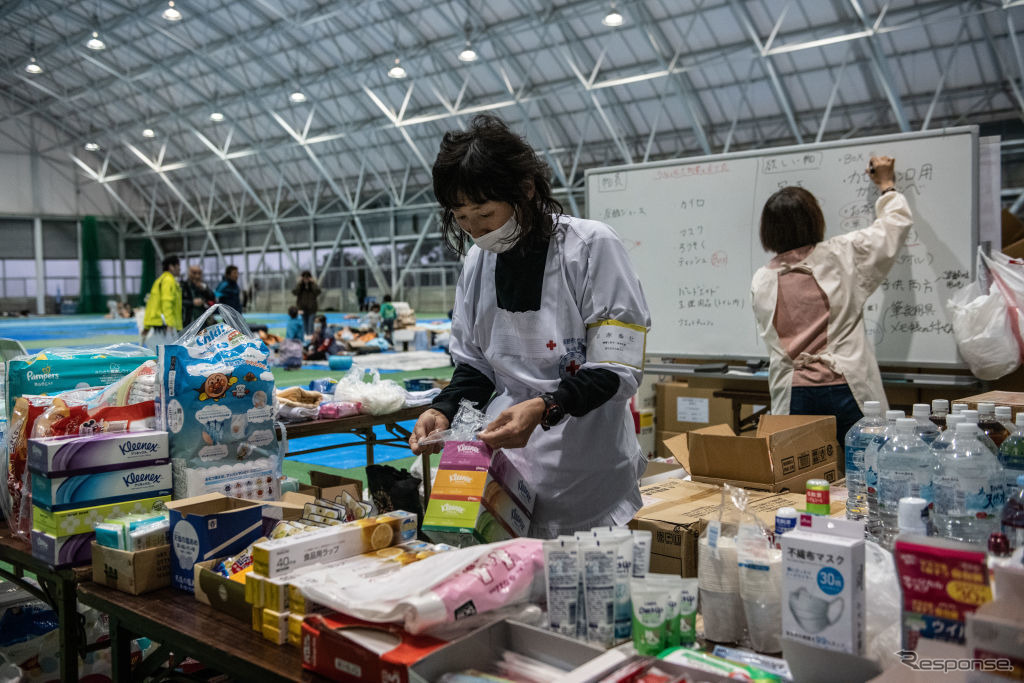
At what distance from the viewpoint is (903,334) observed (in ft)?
13.8

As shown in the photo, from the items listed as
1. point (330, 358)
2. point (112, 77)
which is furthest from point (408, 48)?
point (112, 77)

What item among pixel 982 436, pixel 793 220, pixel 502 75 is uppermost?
pixel 502 75

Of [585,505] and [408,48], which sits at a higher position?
[408,48]

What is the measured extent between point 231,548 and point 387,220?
26279 mm

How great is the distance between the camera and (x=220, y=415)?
7.65 ft

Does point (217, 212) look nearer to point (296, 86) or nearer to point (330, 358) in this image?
point (296, 86)

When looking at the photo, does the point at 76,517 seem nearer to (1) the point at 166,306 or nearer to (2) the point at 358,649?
→ (2) the point at 358,649

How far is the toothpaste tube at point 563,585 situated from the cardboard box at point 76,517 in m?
1.32

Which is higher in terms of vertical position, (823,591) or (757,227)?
(757,227)

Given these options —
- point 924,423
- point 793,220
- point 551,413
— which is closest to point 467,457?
point 551,413

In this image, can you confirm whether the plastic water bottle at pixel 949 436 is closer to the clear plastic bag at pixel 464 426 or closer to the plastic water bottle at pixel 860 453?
the plastic water bottle at pixel 860 453

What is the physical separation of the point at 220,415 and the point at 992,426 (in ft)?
6.90

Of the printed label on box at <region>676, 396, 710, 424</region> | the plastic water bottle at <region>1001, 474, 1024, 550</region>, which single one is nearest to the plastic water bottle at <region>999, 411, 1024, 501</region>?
the plastic water bottle at <region>1001, 474, 1024, 550</region>

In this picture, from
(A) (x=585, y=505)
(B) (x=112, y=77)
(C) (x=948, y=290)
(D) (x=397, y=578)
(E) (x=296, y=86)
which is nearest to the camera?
(D) (x=397, y=578)
